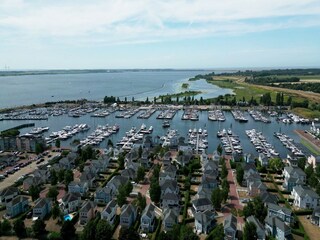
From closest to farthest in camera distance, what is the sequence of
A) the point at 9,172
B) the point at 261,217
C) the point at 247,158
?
the point at 261,217, the point at 9,172, the point at 247,158

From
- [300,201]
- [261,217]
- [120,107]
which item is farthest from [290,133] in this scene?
[120,107]

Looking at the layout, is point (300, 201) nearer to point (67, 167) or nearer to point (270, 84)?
point (67, 167)

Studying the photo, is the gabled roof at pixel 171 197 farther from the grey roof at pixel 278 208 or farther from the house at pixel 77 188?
the house at pixel 77 188

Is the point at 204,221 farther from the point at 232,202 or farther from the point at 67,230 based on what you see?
the point at 67,230

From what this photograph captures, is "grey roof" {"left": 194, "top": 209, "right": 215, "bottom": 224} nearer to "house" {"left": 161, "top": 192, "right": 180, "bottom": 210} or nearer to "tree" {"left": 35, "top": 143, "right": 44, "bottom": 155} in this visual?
"house" {"left": 161, "top": 192, "right": 180, "bottom": 210}

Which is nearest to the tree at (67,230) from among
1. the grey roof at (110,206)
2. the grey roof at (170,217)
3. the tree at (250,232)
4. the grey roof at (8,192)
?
the grey roof at (110,206)

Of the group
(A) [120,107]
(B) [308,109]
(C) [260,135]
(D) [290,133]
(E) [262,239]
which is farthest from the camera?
(A) [120,107]

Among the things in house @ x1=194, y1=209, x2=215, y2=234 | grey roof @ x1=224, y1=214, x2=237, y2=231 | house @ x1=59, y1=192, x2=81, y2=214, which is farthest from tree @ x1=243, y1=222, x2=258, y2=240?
house @ x1=59, y1=192, x2=81, y2=214
